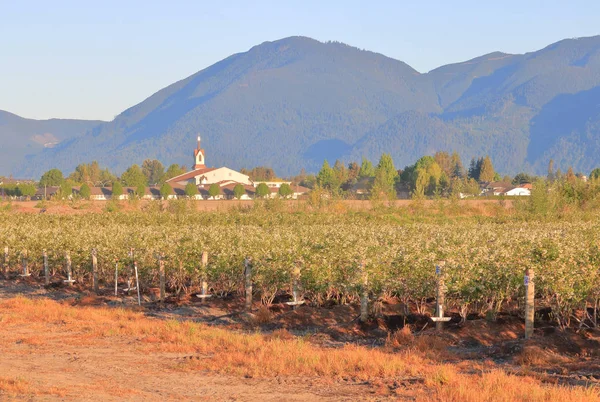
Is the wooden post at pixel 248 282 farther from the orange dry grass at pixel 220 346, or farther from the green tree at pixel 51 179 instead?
the green tree at pixel 51 179

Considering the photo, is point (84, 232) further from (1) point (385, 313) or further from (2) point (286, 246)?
(1) point (385, 313)

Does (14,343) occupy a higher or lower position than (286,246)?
lower

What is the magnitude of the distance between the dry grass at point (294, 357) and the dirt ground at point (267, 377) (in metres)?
0.10

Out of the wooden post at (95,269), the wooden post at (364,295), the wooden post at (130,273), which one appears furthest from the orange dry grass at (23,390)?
the wooden post at (95,269)

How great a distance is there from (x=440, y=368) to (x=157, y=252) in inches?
536

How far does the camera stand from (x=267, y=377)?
1424 centimetres

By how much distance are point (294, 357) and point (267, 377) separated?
98 centimetres

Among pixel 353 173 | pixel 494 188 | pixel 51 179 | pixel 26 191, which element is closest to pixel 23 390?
pixel 26 191

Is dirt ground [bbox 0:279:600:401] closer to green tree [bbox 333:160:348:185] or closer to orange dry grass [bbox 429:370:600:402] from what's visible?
orange dry grass [bbox 429:370:600:402]

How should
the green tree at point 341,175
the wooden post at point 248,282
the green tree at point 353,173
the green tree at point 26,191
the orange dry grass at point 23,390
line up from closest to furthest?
1. the orange dry grass at point 23,390
2. the wooden post at point 248,282
3. the green tree at point 26,191
4. the green tree at point 341,175
5. the green tree at point 353,173

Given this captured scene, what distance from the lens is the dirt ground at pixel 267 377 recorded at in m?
13.0

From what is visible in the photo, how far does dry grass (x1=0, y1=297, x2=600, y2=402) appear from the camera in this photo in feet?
40.5

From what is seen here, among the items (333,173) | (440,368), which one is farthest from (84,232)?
(333,173)

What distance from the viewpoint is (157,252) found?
25.9 meters
